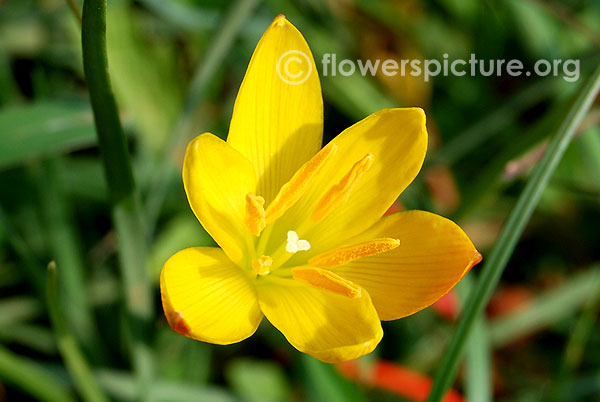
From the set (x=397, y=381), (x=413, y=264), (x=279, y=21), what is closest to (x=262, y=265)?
(x=413, y=264)

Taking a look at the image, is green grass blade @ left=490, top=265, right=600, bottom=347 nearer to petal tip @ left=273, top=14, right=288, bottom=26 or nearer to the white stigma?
the white stigma

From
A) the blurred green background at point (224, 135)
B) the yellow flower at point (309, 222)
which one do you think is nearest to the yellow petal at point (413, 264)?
the yellow flower at point (309, 222)

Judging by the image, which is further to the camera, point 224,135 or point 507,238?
point 224,135

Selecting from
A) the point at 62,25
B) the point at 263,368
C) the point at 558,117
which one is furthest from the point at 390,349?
the point at 62,25

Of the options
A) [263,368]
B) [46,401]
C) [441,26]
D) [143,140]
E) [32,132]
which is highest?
[441,26]

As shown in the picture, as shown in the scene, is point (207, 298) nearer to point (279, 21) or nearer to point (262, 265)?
point (262, 265)

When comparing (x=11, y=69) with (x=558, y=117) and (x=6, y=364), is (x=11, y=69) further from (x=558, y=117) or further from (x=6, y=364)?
(x=558, y=117)
